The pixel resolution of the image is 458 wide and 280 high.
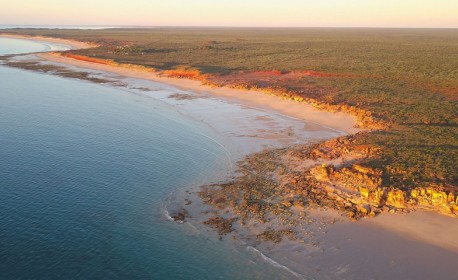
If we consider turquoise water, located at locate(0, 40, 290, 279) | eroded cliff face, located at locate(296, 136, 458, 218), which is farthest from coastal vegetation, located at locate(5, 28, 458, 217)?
turquoise water, located at locate(0, 40, 290, 279)

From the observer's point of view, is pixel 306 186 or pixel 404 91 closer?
pixel 306 186

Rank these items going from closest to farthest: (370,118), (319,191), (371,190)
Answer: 1. (371,190)
2. (319,191)
3. (370,118)

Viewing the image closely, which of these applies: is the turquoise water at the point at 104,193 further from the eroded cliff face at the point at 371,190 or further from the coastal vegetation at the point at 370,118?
the eroded cliff face at the point at 371,190

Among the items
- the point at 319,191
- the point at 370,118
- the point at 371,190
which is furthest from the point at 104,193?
the point at 370,118

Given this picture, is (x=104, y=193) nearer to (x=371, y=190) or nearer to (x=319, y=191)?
(x=319, y=191)

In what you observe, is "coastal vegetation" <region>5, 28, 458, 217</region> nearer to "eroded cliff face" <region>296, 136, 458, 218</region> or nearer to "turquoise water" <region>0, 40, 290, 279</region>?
"eroded cliff face" <region>296, 136, 458, 218</region>

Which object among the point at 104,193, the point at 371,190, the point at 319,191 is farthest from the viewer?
the point at 104,193

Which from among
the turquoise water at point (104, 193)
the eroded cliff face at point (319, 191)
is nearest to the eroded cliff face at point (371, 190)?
the eroded cliff face at point (319, 191)

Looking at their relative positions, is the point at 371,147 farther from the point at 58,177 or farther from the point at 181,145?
the point at 58,177

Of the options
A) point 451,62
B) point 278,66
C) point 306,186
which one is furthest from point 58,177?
point 451,62
